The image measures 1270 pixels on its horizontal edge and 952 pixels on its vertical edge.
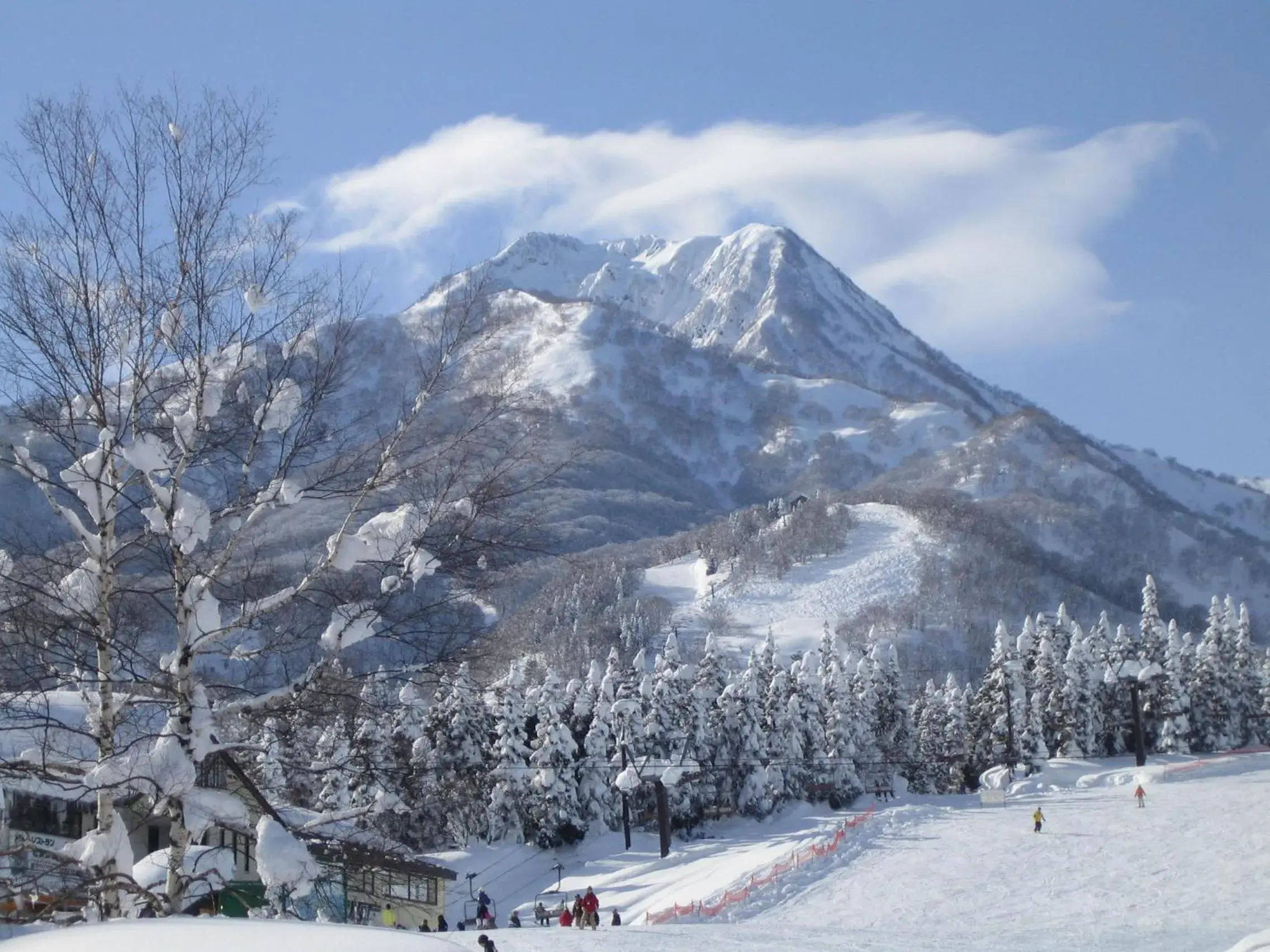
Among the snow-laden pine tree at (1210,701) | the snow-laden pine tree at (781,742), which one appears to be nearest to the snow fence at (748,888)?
the snow-laden pine tree at (781,742)

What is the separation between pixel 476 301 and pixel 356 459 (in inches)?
43.2

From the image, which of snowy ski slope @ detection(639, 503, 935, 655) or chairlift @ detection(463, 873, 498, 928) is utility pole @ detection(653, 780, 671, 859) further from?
snowy ski slope @ detection(639, 503, 935, 655)

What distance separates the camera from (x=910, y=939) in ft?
66.6

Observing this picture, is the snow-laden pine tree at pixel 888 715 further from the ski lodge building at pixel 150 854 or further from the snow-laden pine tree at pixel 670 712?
the ski lodge building at pixel 150 854

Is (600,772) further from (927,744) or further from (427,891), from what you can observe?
(927,744)

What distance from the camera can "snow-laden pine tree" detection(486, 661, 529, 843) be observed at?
4656cm

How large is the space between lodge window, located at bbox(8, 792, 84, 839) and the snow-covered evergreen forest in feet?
41.7

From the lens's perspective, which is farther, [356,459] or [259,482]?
[259,482]

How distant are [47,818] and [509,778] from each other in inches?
1119

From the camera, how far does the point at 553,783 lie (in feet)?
156

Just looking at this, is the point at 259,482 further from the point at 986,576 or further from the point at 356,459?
the point at 986,576

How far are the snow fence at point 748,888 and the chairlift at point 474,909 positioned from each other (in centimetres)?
355

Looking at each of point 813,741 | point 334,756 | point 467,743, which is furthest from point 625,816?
point 334,756

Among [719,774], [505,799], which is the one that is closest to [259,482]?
[505,799]
